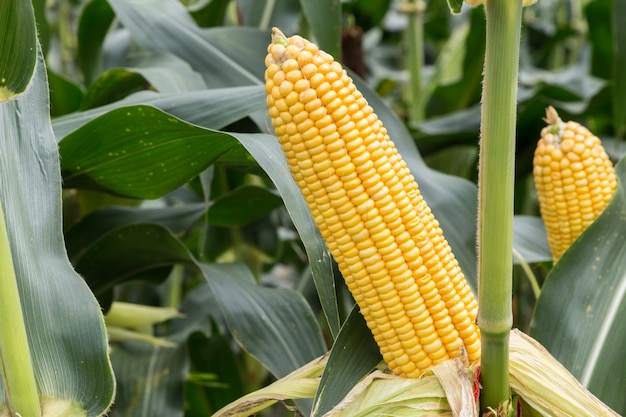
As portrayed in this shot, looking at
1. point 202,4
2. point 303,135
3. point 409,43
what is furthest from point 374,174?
point 409,43

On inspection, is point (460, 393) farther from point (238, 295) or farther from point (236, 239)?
point (236, 239)

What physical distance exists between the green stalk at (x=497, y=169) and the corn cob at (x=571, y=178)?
41cm

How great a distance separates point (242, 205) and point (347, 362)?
1.94 feet

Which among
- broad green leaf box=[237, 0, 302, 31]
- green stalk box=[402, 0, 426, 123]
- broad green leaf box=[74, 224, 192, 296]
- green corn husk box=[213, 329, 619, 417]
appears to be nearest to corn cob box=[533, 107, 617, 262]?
green corn husk box=[213, 329, 619, 417]

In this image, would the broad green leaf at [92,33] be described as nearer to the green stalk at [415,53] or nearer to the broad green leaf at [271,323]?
the broad green leaf at [271,323]

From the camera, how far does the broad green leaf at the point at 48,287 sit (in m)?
0.74

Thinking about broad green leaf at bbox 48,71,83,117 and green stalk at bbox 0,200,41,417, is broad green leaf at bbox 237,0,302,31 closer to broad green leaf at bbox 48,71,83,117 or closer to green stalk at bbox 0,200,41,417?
broad green leaf at bbox 48,71,83,117

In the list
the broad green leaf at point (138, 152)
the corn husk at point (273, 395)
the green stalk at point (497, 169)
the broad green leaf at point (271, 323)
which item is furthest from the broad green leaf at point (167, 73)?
the green stalk at point (497, 169)

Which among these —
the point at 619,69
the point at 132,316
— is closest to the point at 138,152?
the point at 132,316

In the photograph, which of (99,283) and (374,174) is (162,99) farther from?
(374,174)

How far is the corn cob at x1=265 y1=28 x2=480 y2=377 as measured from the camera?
2.15 feet

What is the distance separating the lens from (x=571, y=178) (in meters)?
0.98

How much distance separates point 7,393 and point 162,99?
1.62ft

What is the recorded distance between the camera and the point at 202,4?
5.40ft
